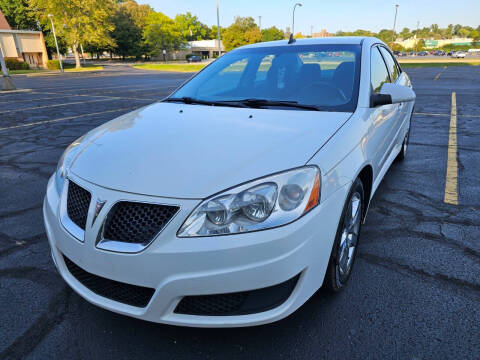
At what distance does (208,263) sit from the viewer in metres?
1.52

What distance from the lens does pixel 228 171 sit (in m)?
1.70

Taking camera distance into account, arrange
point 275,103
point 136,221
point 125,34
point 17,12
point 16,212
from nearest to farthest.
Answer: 1. point 136,221
2. point 275,103
3. point 16,212
4. point 17,12
5. point 125,34

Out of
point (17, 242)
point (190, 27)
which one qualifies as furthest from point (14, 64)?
point (190, 27)

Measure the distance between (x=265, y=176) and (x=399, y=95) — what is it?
160 cm

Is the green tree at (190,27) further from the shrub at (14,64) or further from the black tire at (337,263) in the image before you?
the black tire at (337,263)

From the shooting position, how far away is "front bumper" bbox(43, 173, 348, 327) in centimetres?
153

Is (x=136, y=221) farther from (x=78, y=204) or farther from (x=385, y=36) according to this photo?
(x=385, y=36)

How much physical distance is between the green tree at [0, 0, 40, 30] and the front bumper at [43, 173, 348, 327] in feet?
204

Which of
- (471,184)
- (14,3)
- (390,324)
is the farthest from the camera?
(14,3)

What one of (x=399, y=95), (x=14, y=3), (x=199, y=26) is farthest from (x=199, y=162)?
(x=199, y=26)

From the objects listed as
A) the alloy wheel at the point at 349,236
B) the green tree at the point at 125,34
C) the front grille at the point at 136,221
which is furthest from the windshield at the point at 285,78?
the green tree at the point at 125,34

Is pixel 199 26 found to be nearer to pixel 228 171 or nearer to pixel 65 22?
pixel 65 22

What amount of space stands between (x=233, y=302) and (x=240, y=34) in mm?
85742

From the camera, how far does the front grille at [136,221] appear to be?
5.23 feet
